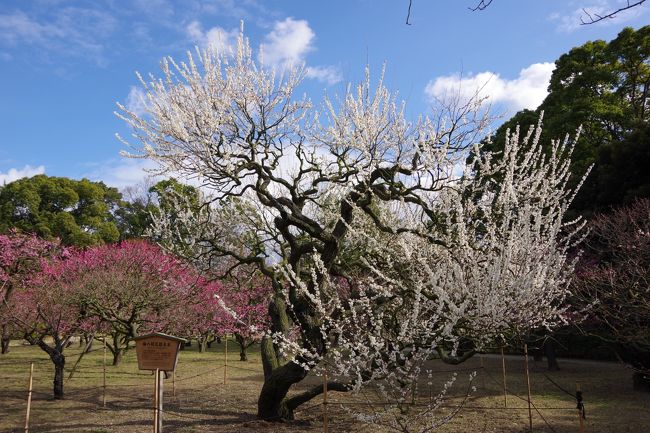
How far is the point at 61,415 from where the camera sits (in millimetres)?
8750

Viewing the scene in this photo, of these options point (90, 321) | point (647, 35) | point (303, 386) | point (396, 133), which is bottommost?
point (303, 386)

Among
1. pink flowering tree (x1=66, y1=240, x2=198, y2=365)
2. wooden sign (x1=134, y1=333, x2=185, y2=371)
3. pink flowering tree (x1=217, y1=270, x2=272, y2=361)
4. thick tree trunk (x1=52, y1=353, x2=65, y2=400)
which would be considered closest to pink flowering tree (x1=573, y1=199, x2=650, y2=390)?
wooden sign (x1=134, y1=333, x2=185, y2=371)

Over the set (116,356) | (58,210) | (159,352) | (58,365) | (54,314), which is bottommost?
(116,356)

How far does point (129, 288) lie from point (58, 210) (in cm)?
1891

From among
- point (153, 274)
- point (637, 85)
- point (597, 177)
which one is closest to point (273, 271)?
point (153, 274)

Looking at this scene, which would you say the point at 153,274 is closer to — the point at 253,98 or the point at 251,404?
the point at 251,404

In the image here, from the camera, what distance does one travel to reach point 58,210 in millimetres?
27422

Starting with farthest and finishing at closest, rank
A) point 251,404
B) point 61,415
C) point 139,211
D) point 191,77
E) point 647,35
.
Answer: point 139,211 → point 647,35 → point 251,404 → point 61,415 → point 191,77

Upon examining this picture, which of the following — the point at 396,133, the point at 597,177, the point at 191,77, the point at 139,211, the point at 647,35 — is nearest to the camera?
the point at 396,133

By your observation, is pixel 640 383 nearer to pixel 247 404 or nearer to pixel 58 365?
pixel 247 404

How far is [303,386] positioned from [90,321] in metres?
5.93

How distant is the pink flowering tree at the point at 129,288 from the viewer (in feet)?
37.4

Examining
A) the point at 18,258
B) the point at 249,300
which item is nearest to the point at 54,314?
the point at 18,258

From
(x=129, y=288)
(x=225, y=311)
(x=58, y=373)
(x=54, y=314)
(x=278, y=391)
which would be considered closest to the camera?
(x=278, y=391)
